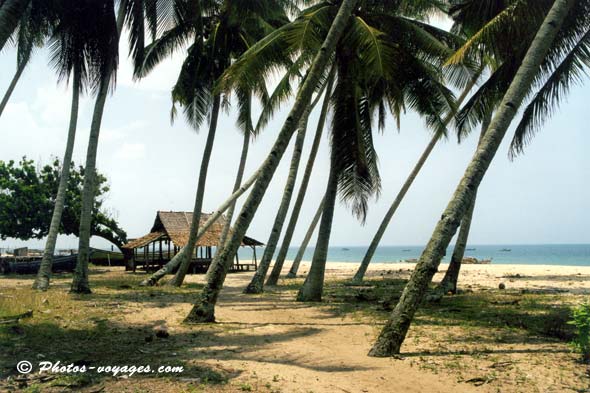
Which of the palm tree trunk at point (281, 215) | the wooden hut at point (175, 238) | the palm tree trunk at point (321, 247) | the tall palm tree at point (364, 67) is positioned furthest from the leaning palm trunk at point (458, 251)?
the wooden hut at point (175, 238)

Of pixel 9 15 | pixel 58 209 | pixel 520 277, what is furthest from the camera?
pixel 520 277

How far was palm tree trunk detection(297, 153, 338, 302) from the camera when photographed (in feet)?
41.7

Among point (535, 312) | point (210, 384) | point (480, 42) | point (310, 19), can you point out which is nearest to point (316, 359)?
point (210, 384)

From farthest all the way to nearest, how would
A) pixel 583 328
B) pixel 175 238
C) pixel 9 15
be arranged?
pixel 175 238 < pixel 9 15 < pixel 583 328

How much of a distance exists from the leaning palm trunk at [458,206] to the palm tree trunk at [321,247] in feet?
18.9

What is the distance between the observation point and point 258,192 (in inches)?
374

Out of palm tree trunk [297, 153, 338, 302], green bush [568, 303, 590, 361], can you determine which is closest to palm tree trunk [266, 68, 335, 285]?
palm tree trunk [297, 153, 338, 302]

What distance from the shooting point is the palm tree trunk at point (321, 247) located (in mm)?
12711

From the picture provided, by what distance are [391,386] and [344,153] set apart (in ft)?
26.7

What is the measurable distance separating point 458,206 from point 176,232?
77.7 ft

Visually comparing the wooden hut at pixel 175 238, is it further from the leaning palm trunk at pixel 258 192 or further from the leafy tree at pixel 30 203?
the leaning palm trunk at pixel 258 192

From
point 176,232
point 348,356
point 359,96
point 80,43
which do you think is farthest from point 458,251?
point 176,232

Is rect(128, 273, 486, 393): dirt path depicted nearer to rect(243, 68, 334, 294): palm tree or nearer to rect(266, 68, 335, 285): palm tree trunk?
rect(243, 68, 334, 294): palm tree

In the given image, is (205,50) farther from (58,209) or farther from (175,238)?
(175,238)
